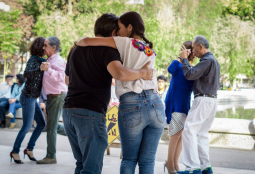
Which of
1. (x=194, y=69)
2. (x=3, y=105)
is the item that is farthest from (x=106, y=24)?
(x=3, y=105)

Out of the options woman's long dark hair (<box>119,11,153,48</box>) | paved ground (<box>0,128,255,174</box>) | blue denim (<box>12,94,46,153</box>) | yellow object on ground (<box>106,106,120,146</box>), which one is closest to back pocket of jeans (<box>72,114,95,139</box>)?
woman's long dark hair (<box>119,11,153,48</box>)

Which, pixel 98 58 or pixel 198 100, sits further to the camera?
pixel 198 100

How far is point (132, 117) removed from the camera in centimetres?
220

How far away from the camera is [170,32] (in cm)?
1313

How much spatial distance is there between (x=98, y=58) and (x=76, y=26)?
12.8m

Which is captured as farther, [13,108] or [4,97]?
[4,97]

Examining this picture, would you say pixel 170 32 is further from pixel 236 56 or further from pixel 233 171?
pixel 233 171

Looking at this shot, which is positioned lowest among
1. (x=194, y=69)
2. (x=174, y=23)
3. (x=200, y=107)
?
(x=200, y=107)

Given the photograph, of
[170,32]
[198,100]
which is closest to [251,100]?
[170,32]

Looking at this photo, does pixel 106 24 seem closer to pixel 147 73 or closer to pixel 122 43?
pixel 122 43

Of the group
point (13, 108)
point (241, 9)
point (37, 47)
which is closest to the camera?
point (37, 47)

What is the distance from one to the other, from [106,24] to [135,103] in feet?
2.02

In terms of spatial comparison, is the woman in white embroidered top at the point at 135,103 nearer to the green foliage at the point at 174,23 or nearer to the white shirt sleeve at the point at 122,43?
the white shirt sleeve at the point at 122,43

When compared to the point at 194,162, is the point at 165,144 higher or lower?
lower
